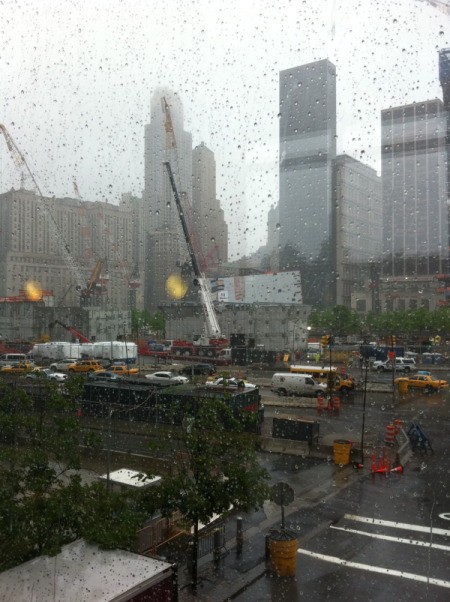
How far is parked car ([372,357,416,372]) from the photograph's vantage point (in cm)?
1791

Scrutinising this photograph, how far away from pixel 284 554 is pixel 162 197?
19.4 meters

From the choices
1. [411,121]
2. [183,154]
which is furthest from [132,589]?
[183,154]

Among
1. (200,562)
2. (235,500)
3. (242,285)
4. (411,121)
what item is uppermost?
(411,121)

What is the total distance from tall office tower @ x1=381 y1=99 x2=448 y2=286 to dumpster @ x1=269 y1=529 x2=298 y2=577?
35.2ft

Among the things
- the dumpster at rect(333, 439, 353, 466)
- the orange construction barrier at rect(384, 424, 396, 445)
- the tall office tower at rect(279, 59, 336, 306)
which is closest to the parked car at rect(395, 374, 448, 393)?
the tall office tower at rect(279, 59, 336, 306)

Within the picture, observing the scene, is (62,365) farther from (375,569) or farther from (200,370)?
(375,569)

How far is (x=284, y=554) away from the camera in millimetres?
4188

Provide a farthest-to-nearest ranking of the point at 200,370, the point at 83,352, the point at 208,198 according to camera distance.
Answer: the point at 83,352 < the point at 200,370 < the point at 208,198

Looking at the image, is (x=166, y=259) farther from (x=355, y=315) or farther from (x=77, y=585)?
(x=77, y=585)

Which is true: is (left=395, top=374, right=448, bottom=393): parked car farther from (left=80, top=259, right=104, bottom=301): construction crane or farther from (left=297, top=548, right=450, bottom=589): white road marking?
(left=80, top=259, right=104, bottom=301): construction crane

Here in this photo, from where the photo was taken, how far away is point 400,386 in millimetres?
14242

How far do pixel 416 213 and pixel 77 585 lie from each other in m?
28.4

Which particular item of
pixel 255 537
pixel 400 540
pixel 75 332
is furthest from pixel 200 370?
pixel 400 540

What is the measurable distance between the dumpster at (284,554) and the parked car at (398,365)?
14722mm
